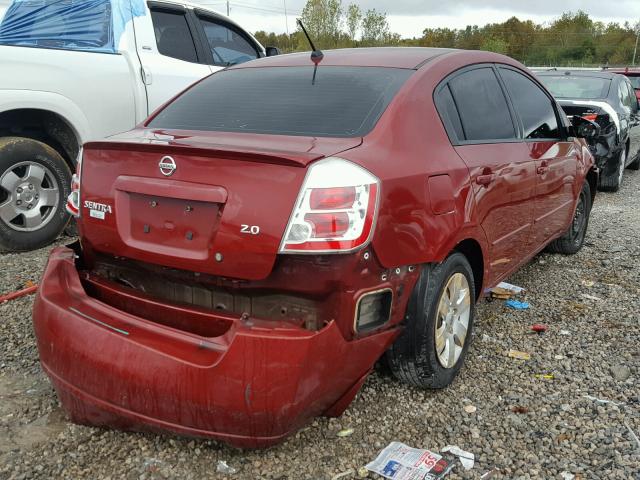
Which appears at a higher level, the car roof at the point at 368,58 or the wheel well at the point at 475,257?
the car roof at the point at 368,58

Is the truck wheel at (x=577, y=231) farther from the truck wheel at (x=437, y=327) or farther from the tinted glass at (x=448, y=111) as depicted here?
the tinted glass at (x=448, y=111)

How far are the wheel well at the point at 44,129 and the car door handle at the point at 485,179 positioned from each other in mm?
3489

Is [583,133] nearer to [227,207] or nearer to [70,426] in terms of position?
[227,207]

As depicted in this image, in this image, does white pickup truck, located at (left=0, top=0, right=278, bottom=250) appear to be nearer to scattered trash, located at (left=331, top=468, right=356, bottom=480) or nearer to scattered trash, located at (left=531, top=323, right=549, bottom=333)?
→ scattered trash, located at (left=331, top=468, right=356, bottom=480)

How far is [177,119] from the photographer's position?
324cm

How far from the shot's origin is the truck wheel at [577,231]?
18.3ft

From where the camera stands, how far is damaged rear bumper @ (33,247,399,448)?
7.30 ft

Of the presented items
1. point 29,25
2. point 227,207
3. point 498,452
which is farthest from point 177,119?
point 29,25

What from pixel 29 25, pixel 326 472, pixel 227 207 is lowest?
pixel 326 472

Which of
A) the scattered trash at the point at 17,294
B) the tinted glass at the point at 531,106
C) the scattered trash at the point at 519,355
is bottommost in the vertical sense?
the scattered trash at the point at 519,355

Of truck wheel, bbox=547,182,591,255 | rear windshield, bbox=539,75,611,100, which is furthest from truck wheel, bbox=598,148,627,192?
truck wheel, bbox=547,182,591,255

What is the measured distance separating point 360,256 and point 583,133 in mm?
3486

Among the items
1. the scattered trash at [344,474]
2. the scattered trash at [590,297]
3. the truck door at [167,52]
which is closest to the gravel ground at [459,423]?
the scattered trash at [344,474]

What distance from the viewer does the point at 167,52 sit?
5875 mm
